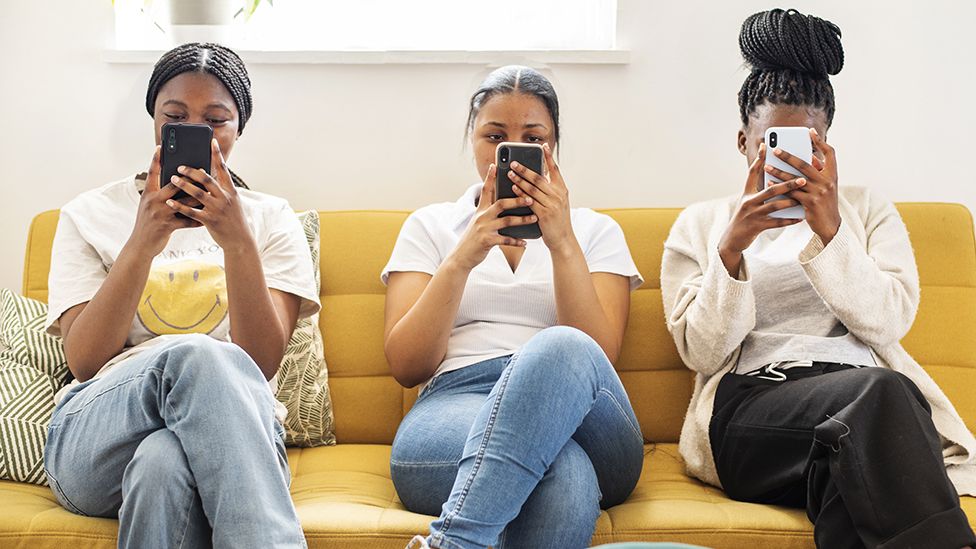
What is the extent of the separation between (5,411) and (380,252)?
75cm

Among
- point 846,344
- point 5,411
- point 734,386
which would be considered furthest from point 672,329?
point 5,411

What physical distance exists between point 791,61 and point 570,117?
0.59 meters

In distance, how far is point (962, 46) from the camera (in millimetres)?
2361

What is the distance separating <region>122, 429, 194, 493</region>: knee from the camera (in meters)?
1.34

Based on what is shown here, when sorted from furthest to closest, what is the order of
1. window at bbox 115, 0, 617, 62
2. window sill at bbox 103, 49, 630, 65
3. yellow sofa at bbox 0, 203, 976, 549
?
window at bbox 115, 0, 617, 62
window sill at bbox 103, 49, 630, 65
yellow sofa at bbox 0, 203, 976, 549

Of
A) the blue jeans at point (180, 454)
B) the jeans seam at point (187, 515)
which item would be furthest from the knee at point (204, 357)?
the jeans seam at point (187, 515)

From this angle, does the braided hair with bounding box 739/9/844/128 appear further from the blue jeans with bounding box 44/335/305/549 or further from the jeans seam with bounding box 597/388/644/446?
the blue jeans with bounding box 44/335/305/549

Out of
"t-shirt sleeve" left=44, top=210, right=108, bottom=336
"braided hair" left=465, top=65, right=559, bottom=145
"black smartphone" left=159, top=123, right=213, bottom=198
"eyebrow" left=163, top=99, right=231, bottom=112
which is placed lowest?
"t-shirt sleeve" left=44, top=210, right=108, bottom=336

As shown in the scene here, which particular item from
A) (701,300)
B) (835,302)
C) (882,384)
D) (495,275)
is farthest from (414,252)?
(882,384)

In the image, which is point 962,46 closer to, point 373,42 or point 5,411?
point 373,42

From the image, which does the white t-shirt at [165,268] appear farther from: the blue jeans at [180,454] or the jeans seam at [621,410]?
the jeans seam at [621,410]

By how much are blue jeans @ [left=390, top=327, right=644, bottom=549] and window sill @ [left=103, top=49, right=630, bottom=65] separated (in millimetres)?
990

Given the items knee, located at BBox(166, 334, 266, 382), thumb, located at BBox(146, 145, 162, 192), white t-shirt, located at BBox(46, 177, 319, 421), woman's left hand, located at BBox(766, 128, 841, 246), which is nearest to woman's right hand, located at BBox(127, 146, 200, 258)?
thumb, located at BBox(146, 145, 162, 192)

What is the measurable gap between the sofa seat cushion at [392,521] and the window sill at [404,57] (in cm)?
101
